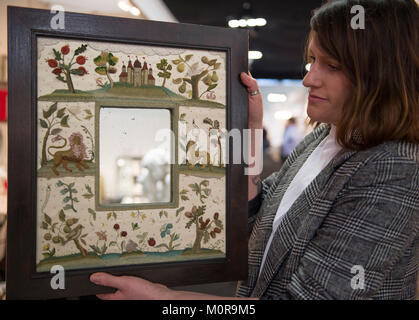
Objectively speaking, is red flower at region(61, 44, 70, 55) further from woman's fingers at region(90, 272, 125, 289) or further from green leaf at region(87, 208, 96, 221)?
woman's fingers at region(90, 272, 125, 289)

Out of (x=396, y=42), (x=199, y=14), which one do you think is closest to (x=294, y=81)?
(x=199, y=14)

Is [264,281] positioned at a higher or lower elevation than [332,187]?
lower

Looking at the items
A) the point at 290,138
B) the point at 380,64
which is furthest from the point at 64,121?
the point at 290,138

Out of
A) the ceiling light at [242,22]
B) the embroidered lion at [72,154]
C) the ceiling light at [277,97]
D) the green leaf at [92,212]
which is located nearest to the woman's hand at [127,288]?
the green leaf at [92,212]

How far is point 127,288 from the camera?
0.72 m

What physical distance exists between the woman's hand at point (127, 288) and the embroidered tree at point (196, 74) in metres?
0.37

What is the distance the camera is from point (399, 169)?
0.73 m

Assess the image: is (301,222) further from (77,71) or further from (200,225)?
(77,71)

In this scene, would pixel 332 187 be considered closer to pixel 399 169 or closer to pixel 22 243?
pixel 399 169

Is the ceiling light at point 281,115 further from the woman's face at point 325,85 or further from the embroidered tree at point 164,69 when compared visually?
the embroidered tree at point 164,69

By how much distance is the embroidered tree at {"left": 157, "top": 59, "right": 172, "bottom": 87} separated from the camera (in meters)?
0.76

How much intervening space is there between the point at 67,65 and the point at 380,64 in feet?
1.97

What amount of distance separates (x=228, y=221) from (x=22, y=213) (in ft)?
1.28
